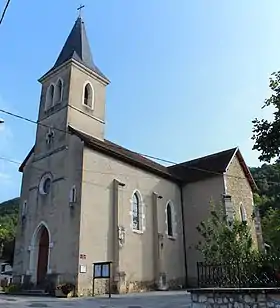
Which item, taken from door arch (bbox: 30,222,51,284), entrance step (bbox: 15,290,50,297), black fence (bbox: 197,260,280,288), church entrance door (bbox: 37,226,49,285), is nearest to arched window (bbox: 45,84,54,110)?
door arch (bbox: 30,222,51,284)

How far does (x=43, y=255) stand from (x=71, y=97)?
34.3 ft

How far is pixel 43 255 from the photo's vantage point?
22.3 meters

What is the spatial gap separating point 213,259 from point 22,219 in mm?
13110

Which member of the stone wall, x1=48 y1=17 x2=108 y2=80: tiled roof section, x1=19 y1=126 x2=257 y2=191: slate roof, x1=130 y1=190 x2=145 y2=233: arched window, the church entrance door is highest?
x1=48 y1=17 x2=108 y2=80: tiled roof section

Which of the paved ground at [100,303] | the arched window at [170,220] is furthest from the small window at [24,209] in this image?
the arched window at [170,220]

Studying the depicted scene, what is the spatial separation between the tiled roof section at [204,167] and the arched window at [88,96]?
943 centimetres

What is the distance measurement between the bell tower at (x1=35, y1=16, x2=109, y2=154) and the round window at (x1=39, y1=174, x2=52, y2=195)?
7.10 ft

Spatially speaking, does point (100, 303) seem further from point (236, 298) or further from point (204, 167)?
point (204, 167)

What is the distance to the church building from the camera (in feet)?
67.3

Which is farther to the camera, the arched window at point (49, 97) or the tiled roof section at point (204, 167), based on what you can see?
the tiled roof section at point (204, 167)

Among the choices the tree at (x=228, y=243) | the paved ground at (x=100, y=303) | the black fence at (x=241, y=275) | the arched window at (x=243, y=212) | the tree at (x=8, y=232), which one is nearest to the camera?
the black fence at (x=241, y=275)

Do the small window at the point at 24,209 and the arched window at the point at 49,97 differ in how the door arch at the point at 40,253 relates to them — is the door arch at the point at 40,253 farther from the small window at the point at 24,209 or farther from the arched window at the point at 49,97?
the arched window at the point at 49,97

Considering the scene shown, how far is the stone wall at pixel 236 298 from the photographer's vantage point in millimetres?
8320

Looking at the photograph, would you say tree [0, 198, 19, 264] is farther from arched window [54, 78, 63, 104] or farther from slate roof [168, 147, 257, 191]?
slate roof [168, 147, 257, 191]
